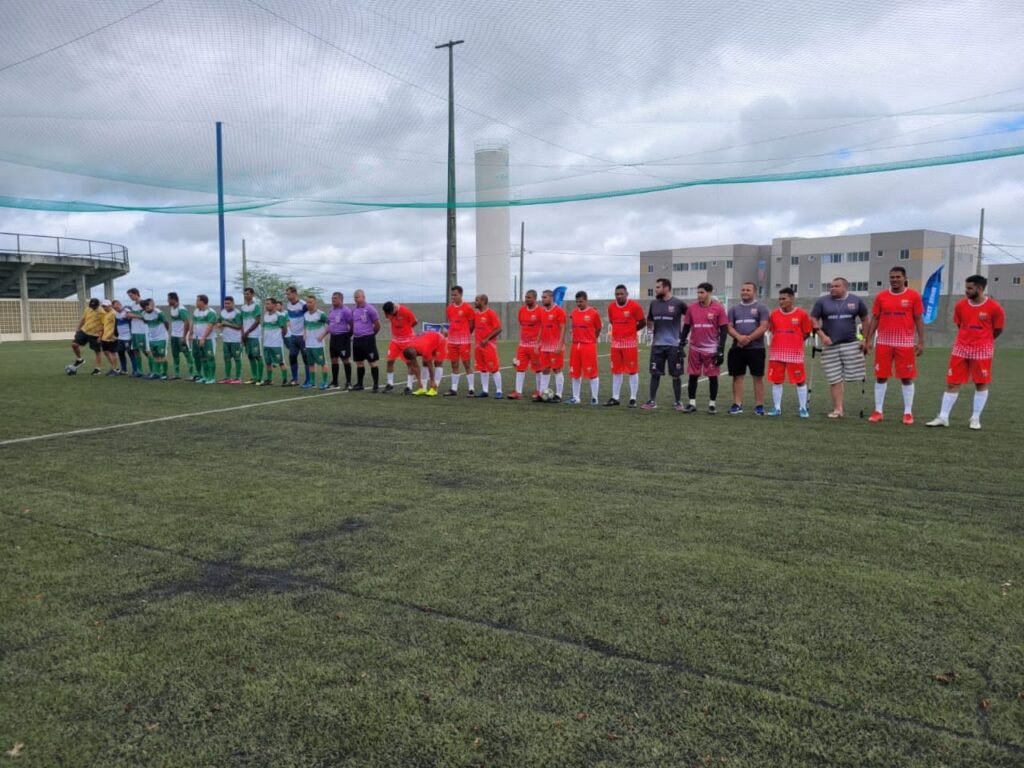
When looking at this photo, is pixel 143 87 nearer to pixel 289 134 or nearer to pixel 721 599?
pixel 289 134

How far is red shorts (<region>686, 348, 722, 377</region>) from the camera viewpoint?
9523 millimetres

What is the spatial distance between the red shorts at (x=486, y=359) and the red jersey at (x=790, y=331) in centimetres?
417

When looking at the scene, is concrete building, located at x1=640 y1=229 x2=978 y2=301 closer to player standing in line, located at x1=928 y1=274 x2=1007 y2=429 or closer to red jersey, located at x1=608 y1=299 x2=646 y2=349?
red jersey, located at x1=608 y1=299 x2=646 y2=349

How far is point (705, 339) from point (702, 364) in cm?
34

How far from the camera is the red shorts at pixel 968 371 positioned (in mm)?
7887

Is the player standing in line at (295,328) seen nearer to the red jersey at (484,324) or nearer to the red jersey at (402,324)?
the red jersey at (402,324)

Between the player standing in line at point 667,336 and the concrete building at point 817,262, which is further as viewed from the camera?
the concrete building at point 817,262

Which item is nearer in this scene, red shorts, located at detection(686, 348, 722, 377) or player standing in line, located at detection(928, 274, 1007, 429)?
player standing in line, located at detection(928, 274, 1007, 429)

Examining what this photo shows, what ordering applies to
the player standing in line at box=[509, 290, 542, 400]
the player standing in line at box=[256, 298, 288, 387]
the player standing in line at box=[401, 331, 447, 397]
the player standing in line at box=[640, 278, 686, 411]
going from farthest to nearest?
the player standing in line at box=[256, 298, 288, 387], the player standing in line at box=[401, 331, 447, 397], the player standing in line at box=[509, 290, 542, 400], the player standing in line at box=[640, 278, 686, 411]

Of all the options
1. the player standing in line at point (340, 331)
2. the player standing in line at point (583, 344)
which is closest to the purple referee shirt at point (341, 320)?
the player standing in line at point (340, 331)

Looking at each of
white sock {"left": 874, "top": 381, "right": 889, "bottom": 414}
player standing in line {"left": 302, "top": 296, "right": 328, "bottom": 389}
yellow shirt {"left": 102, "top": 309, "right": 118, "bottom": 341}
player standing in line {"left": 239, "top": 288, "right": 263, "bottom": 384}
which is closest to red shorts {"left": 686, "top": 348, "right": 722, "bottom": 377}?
white sock {"left": 874, "top": 381, "right": 889, "bottom": 414}

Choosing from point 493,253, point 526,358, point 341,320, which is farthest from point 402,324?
point 493,253

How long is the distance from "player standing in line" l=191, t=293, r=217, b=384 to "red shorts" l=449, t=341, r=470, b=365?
4965 millimetres

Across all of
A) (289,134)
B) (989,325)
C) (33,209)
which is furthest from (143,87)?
(989,325)
